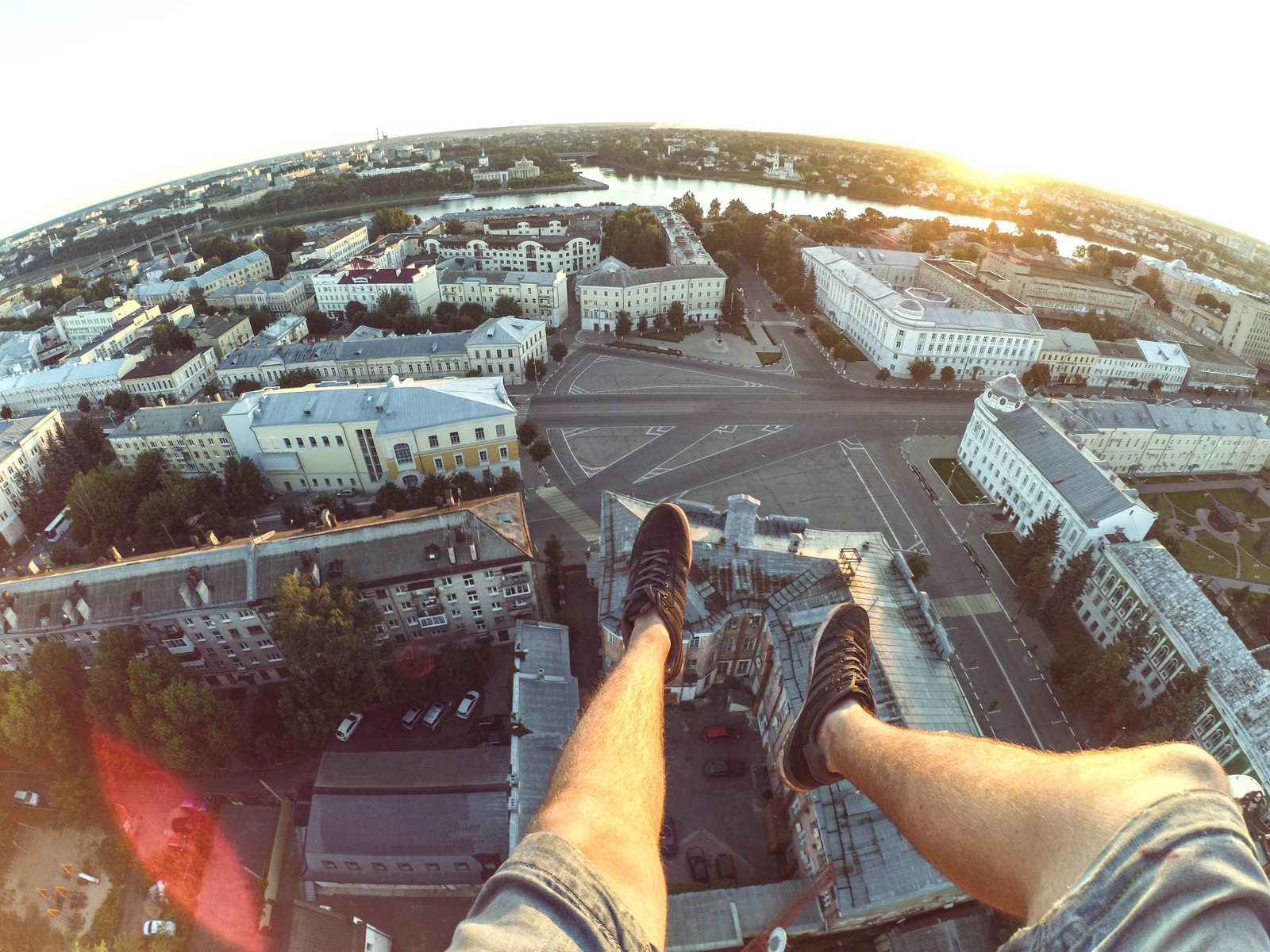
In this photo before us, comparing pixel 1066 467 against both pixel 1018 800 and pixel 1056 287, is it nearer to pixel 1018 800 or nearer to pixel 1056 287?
pixel 1018 800

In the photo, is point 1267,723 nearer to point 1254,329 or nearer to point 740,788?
point 740,788

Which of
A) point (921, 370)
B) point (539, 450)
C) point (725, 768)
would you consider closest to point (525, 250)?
point (539, 450)

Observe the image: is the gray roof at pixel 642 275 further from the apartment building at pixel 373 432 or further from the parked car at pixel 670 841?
the parked car at pixel 670 841

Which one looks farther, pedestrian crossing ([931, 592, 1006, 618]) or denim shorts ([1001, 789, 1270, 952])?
pedestrian crossing ([931, 592, 1006, 618])

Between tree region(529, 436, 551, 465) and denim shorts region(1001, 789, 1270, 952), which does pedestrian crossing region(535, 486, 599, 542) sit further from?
denim shorts region(1001, 789, 1270, 952)

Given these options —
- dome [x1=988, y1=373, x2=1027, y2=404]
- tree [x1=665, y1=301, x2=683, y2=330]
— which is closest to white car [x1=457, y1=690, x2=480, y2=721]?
dome [x1=988, y1=373, x2=1027, y2=404]

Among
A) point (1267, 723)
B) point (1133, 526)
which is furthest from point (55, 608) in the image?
point (1133, 526)

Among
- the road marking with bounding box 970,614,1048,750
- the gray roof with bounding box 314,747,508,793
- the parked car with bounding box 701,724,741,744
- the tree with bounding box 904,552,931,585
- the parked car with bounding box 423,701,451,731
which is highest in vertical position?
the tree with bounding box 904,552,931,585
